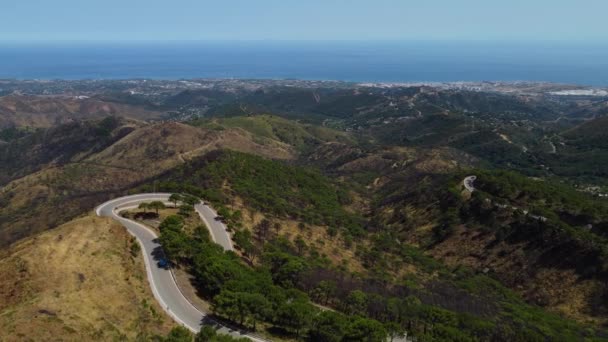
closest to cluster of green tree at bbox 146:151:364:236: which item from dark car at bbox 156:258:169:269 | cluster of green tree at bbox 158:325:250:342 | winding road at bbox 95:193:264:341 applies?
winding road at bbox 95:193:264:341

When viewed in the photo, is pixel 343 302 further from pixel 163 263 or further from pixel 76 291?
pixel 76 291

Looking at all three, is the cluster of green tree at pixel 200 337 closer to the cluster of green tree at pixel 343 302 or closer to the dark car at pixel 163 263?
the cluster of green tree at pixel 343 302

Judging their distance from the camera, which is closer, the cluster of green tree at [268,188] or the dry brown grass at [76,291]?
the dry brown grass at [76,291]

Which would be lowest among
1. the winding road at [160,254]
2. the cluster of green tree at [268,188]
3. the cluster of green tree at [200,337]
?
the cluster of green tree at [268,188]

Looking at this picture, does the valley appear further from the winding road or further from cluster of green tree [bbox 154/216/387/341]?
the winding road

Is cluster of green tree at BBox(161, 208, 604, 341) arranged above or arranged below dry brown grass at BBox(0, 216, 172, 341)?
below

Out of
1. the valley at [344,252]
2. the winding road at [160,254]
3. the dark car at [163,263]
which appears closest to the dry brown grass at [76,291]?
the valley at [344,252]

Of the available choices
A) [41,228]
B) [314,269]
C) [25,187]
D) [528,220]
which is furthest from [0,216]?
[528,220]
